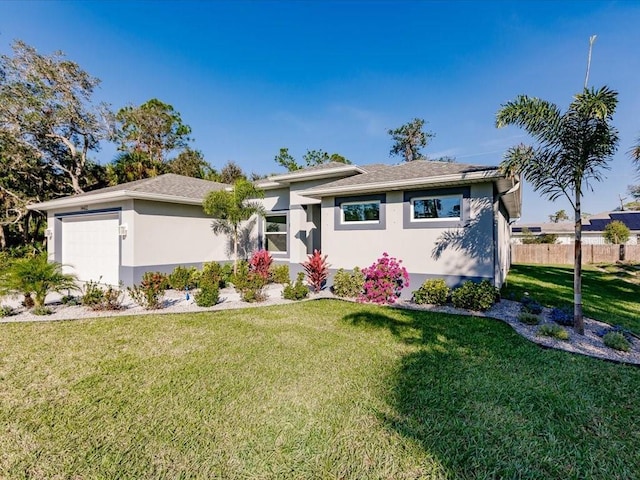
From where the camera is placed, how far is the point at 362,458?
107 inches

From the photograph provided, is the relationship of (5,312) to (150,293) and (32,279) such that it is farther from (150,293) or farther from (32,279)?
(150,293)

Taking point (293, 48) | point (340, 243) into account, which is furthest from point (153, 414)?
point (293, 48)

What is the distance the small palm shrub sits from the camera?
7.66 m

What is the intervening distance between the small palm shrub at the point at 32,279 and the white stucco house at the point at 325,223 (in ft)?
9.40

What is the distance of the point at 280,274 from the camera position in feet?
40.4

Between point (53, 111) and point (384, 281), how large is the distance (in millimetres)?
23649

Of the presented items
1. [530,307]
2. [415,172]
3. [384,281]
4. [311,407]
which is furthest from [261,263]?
[530,307]

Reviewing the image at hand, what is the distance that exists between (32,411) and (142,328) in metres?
3.18

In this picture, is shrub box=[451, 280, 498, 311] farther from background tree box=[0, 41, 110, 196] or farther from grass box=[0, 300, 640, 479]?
background tree box=[0, 41, 110, 196]

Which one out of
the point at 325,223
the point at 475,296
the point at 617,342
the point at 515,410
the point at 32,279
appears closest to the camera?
the point at 515,410

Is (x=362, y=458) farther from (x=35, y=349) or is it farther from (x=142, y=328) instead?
(x=35, y=349)

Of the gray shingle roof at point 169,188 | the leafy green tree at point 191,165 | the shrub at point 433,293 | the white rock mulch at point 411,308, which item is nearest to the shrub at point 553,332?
the white rock mulch at point 411,308

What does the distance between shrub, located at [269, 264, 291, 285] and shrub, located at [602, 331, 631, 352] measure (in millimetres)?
9499

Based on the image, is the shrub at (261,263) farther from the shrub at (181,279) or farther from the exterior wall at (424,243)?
the exterior wall at (424,243)
